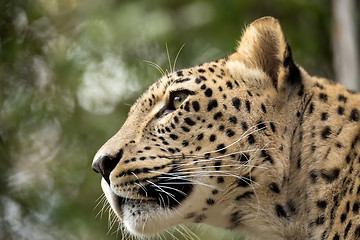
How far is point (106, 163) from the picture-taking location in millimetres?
5555

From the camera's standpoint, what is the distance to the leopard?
17.3 ft

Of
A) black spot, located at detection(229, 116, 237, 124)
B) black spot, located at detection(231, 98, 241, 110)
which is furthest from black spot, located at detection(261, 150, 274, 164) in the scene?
black spot, located at detection(231, 98, 241, 110)

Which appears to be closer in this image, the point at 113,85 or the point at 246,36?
the point at 246,36

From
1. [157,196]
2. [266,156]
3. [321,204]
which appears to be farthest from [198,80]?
[321,204]

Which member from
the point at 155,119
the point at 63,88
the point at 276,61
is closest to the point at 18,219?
the point at 63,88

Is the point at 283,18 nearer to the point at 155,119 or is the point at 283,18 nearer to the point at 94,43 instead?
the point at 94,43

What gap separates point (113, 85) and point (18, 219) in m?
3.38

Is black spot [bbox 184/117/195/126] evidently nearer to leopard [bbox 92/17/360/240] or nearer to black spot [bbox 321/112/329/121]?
leopard [bbox 92/17/360/240]

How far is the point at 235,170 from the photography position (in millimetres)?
5473

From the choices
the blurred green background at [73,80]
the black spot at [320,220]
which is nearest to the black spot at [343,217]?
the black spot at [320,220]

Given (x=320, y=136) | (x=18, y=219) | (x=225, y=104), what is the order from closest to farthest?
(x=320, y=136) → (x=225, y=104) → (x=18, y=219)

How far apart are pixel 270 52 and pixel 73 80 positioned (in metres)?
7.45

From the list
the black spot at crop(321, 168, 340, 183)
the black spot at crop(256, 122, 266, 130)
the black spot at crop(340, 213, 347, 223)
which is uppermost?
the black spot at crop(256, 122, 266, 130)

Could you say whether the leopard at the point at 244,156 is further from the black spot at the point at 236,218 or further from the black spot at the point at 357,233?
the black spot at the point at 357,233
